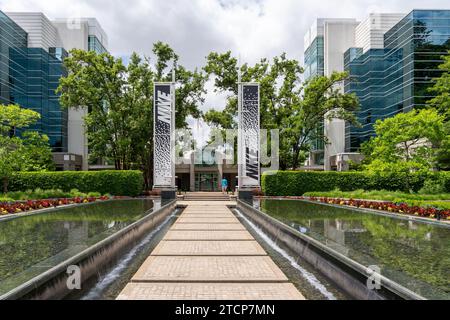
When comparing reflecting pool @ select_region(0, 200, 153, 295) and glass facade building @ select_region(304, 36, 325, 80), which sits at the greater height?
glass facade building @ select_region(304, 36, 325, 80)

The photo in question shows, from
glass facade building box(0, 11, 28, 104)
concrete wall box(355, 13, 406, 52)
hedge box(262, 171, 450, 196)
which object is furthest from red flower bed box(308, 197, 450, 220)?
concrete wall box(355, 13, 406, 52)

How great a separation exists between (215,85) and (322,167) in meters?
37.0

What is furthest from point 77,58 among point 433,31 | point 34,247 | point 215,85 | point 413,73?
point 433,31

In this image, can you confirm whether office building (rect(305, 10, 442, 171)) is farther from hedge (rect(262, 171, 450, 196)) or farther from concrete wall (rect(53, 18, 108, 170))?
concrete wall (rect(53, 18, 108, 170))

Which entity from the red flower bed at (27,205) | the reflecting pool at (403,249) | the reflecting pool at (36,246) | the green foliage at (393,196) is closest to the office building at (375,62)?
the green foliage at (393,196)

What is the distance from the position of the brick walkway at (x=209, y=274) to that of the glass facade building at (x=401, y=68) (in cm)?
3564

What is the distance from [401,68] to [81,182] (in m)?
42.5

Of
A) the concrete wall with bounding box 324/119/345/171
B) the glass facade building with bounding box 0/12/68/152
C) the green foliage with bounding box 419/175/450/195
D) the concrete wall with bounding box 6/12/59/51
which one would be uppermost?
the concrete wall with bounding box 6/12/59/51

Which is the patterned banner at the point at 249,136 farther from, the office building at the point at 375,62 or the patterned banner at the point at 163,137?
the office building at the point at 375,62

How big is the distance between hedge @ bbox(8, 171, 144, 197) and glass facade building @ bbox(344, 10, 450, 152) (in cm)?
2571

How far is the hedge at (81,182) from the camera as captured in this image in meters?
29.2

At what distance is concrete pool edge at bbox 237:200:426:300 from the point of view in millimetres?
4243

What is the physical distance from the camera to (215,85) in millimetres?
34531

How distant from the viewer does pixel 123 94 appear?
34.5 metres
